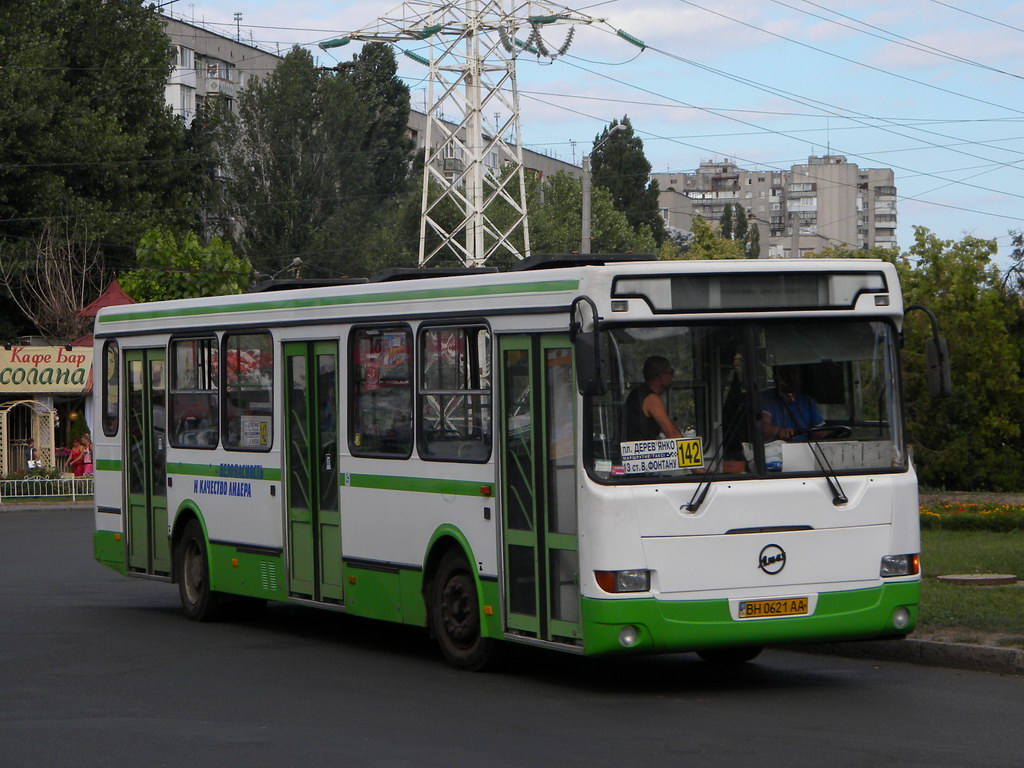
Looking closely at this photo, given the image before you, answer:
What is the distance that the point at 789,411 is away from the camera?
10.3 metres

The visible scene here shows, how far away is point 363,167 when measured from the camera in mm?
75312

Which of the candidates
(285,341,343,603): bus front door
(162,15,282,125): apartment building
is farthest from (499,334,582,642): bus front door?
(162,15,282,125): apartment building

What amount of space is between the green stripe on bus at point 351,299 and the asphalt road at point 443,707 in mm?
2547

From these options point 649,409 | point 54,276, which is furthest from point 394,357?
point 54,276

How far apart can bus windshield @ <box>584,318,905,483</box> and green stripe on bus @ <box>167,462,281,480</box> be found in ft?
14.6

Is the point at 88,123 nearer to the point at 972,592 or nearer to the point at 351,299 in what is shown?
the point at 351,299

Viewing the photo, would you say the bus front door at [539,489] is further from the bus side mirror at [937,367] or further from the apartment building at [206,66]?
the apartment building at [206,66]

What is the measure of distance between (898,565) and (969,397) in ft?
80.0

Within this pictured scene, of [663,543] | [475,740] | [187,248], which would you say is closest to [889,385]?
[663,543]

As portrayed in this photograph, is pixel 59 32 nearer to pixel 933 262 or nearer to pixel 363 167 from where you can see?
pixel 363 167

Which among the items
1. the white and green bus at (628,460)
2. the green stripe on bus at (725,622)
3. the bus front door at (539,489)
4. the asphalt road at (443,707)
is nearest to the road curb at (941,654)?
the asphalt road at (443,707)

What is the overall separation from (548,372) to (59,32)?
161ft

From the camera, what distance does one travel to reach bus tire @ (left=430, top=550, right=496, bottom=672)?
11.2 meters

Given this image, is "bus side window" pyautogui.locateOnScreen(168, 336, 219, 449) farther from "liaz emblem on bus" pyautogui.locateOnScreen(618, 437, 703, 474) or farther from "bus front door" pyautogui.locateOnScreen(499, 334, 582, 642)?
"liaz emblem on bus" pyautogui.locateOnScreen(618, 437, 703, 474)
